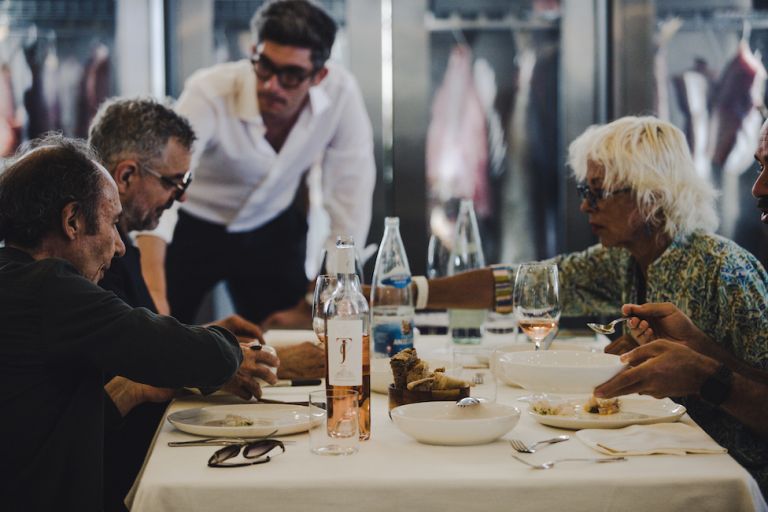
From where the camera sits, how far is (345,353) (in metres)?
1.38

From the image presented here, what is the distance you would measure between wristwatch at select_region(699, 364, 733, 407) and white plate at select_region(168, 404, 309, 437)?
725 mm

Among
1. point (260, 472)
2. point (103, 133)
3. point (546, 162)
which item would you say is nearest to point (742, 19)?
point (546, 162)

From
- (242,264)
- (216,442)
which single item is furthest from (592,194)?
(242,264)

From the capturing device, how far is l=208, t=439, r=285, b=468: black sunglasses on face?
1275 mm

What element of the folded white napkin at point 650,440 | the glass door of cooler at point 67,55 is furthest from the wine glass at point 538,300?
the glass door of cooler at point 67,55

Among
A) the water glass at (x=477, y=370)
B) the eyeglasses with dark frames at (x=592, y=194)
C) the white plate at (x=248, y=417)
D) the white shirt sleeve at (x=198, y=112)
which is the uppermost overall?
the white shirt sleeve at (x=198, y=112)

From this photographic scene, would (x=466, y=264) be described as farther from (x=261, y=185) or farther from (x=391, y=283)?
(x=261, y=185)

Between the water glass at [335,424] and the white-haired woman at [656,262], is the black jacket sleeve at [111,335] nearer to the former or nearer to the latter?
the water glass at [335,424]

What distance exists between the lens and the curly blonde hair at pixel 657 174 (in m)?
2.20

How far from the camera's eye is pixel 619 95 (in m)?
3.96

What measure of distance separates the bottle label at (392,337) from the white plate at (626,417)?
1.76ft

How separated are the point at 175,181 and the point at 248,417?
944 millimetres

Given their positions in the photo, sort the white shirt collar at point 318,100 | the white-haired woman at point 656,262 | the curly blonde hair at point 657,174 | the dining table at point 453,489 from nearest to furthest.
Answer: the dining table at point 453,489 < the white-haired woman at point 656,262 < the curly blonde hair at point 657,174 < the white shirt collar at point 318,100

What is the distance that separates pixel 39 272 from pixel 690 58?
3.36m
